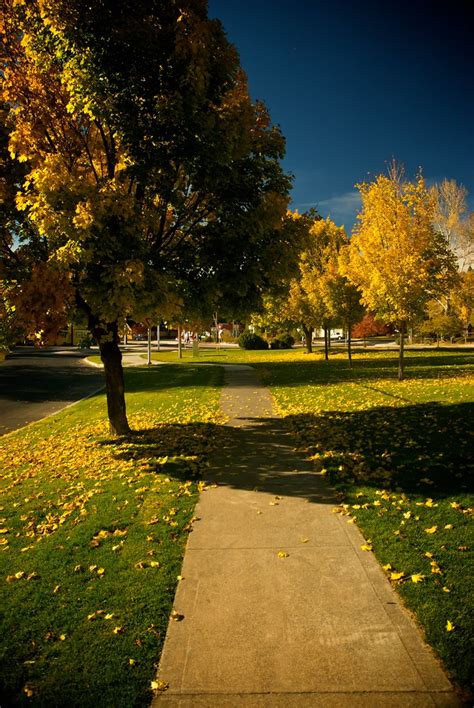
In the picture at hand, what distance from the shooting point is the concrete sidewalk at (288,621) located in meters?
2.75

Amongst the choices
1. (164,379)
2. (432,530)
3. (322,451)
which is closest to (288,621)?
(432,530)

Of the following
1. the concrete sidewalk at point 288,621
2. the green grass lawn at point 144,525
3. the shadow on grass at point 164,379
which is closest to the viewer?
the concrete sidewalk at point 288,621

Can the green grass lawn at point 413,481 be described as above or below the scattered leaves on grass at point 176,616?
above

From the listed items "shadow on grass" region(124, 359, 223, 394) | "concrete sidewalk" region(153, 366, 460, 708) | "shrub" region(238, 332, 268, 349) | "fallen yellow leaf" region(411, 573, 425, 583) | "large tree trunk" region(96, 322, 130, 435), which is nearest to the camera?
"concrete sidewalk" region(153, 366, 460, 708)

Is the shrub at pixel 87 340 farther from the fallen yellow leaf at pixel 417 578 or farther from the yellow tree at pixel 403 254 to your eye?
the yellow tree at pixel 403 254

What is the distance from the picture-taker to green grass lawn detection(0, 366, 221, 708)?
2984 millimetres

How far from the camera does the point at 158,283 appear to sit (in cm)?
687

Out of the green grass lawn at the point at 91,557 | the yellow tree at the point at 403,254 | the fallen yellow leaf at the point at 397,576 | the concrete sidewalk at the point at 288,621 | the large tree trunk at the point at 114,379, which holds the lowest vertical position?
→ the green grass lawn at the point at 91,557

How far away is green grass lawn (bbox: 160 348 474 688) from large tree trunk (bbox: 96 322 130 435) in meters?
3.94

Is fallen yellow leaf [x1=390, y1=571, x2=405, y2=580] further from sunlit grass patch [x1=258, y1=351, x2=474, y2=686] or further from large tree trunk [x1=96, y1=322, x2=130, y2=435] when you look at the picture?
large tree trunk [x1=96, y1=322, x2=130, y2=435]

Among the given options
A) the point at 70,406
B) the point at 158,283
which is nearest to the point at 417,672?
the point at 158,283

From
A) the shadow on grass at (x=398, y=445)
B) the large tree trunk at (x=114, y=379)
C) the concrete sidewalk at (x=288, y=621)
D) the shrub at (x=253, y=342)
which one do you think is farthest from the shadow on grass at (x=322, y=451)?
the shrub at (x=253, y=342)

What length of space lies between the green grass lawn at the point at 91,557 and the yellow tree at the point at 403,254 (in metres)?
9.10

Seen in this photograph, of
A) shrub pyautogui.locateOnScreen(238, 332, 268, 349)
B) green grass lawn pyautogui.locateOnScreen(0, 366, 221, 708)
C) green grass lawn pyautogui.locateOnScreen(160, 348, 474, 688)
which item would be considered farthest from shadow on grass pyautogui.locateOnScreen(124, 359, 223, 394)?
shrub pyautogui.locateOnScreen(238, 332, 268, 349)
